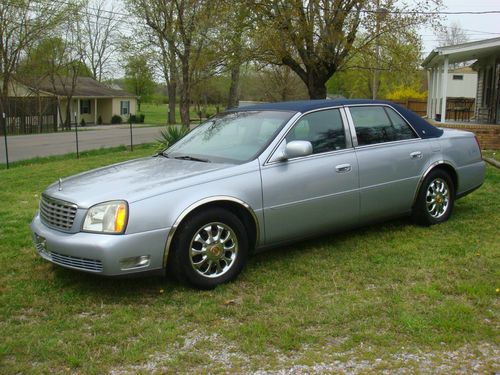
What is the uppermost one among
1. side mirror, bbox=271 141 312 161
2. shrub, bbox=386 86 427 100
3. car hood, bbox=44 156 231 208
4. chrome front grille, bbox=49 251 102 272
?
shrub, bbox=386 86 427 100

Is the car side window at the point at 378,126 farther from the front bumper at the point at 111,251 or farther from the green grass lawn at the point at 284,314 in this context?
the front bumper at the point at 111,251

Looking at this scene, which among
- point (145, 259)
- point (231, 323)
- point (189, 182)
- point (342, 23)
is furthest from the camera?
point (342, 23)

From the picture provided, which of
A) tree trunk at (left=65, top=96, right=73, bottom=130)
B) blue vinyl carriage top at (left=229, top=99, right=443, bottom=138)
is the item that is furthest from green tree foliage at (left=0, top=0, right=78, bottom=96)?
blue vinyl carriage top at (left=229, top=99, right=443, bottom=138)

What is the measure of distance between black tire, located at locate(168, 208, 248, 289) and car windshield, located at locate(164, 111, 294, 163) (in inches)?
26.3

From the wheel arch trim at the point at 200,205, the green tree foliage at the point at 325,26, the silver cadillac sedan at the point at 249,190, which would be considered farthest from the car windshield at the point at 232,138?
the green tree foliage at the point at 325,26

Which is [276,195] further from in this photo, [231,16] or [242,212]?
[231,16]

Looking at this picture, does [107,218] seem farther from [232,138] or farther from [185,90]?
[185,90]

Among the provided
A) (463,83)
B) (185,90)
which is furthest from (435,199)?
(463,83)

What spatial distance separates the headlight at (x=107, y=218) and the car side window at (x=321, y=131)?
1742 mm

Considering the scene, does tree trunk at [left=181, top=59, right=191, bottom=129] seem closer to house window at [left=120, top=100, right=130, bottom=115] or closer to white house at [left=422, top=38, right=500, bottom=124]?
white house at [left=422, top=38, right=500, bottom=124]

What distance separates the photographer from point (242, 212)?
475 centimetres

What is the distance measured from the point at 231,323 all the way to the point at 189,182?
119cm

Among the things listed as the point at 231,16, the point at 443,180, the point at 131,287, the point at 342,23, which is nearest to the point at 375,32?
the point at 342,23

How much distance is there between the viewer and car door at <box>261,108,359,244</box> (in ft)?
16.0
